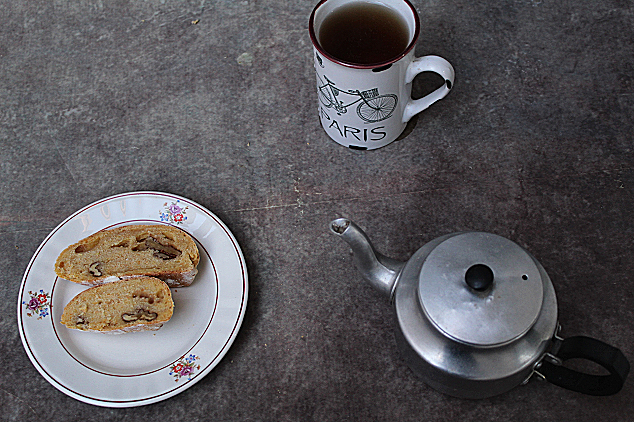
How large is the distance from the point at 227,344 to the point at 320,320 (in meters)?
0.16

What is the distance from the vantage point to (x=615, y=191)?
3.13 feet

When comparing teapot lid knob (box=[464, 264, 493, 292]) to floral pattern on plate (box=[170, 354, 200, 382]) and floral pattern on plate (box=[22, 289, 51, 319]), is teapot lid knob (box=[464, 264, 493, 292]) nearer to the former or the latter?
floral pattern on plate (box=[170, 354, 200, 382])

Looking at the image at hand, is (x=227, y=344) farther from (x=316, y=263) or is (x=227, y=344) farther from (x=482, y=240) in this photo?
(x=482, y=240)

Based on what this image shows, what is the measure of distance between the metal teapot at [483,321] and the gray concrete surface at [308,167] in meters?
0.15

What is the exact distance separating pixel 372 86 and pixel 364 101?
0.04 meters

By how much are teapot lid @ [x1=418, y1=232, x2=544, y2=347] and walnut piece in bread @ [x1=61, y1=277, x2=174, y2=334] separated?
418 millimetres

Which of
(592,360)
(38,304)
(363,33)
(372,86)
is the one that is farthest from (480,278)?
(38,304)

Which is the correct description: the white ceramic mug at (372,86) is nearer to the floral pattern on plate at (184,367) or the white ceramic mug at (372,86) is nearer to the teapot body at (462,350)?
the teapot body at (462,350)

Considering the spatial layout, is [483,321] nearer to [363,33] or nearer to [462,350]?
[462,350]

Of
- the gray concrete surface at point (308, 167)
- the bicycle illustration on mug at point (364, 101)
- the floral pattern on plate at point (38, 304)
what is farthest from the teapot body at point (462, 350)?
the floral pattern on plate at point (38, 304)

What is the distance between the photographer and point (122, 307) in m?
0.83

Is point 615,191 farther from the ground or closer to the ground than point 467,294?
closer to the ground

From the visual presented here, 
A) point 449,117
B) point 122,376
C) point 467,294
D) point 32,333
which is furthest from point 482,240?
point 32,333

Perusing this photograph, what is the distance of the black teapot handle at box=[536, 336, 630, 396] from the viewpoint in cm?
61
